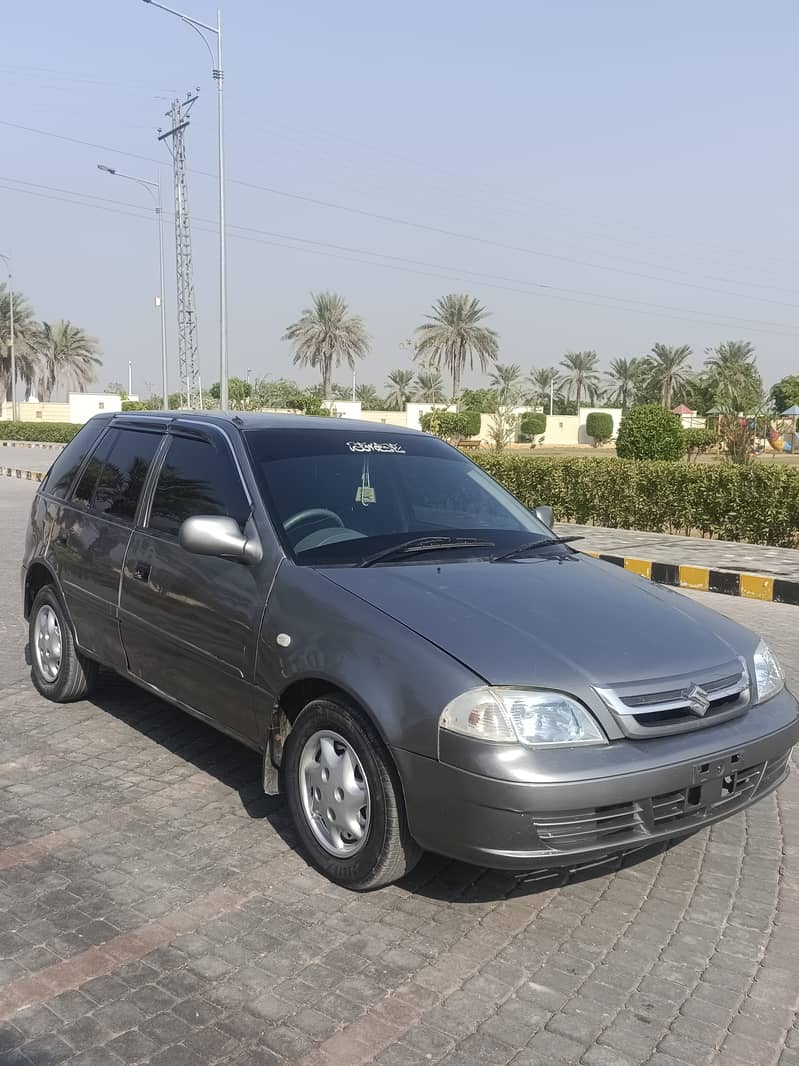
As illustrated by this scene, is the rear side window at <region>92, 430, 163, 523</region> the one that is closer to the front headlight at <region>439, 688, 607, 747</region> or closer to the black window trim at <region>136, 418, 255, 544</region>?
the black window trim at <region>136, 418, 255, 544</region>

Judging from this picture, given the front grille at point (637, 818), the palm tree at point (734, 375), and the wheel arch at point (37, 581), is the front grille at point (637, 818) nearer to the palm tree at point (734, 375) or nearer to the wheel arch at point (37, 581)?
the wheel arch at point (37, 581)

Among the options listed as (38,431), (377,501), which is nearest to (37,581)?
(377,501)

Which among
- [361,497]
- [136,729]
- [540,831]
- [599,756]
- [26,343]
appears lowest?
[136,729]

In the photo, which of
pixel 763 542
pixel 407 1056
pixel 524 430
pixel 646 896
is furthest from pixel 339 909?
pixel 524 430

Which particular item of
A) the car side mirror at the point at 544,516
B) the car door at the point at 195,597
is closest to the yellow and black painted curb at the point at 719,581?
the car side mirror at the point at 544,516

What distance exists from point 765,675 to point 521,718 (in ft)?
3.61

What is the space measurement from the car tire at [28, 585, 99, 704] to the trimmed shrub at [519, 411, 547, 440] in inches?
2669

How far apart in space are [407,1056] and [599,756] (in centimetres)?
95

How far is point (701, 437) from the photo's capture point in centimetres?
4153

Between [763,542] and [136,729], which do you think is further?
[763,542]

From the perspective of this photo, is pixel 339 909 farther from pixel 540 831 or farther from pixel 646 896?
pixel 646 896

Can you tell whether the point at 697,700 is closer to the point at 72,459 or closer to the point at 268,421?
the point at 268,421

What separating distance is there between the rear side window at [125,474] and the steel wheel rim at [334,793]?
1738 mm

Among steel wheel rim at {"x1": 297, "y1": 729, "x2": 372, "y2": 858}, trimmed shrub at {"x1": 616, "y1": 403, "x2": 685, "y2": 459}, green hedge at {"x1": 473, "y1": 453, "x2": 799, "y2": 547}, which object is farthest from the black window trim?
trimmed shrub at {"x1": 616, "y1": 403, "x2": 685, "y2": 459}
